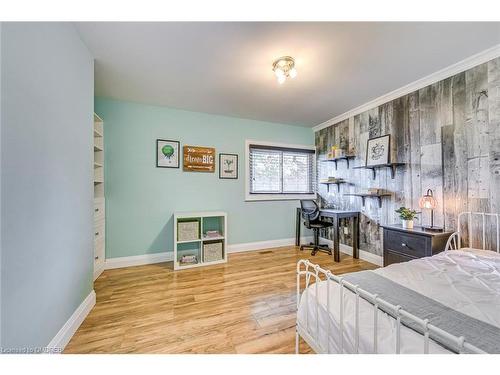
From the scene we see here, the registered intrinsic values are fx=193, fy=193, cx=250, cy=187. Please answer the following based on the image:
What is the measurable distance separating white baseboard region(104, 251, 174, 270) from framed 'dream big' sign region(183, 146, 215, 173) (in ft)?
4.56

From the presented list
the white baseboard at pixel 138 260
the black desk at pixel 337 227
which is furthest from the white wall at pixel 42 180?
the black desk at pixel 337 227

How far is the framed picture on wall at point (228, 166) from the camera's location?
334 centimetres

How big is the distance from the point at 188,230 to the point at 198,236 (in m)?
0.17

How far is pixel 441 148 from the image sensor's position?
214 centimetres

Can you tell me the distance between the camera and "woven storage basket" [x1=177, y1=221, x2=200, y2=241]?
108 inches

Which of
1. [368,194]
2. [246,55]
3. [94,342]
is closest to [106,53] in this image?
[246,55]

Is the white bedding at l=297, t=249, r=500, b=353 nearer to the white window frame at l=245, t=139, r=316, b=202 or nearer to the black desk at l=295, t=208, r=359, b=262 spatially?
the black desk at l=295, t=208, r=359, b=262

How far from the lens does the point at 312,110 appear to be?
3166mm

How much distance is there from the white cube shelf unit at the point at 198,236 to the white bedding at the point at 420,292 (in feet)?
6.42

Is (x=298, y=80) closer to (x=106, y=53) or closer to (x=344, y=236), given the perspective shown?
(x=106, y=53)

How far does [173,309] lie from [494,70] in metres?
3.68

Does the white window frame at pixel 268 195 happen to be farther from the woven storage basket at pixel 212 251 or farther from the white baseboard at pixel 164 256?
the woven storage basket at pixel 212 251

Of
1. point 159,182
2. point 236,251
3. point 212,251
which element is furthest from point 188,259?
point 159,182

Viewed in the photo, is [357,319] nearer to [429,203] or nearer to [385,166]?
[429,203]
